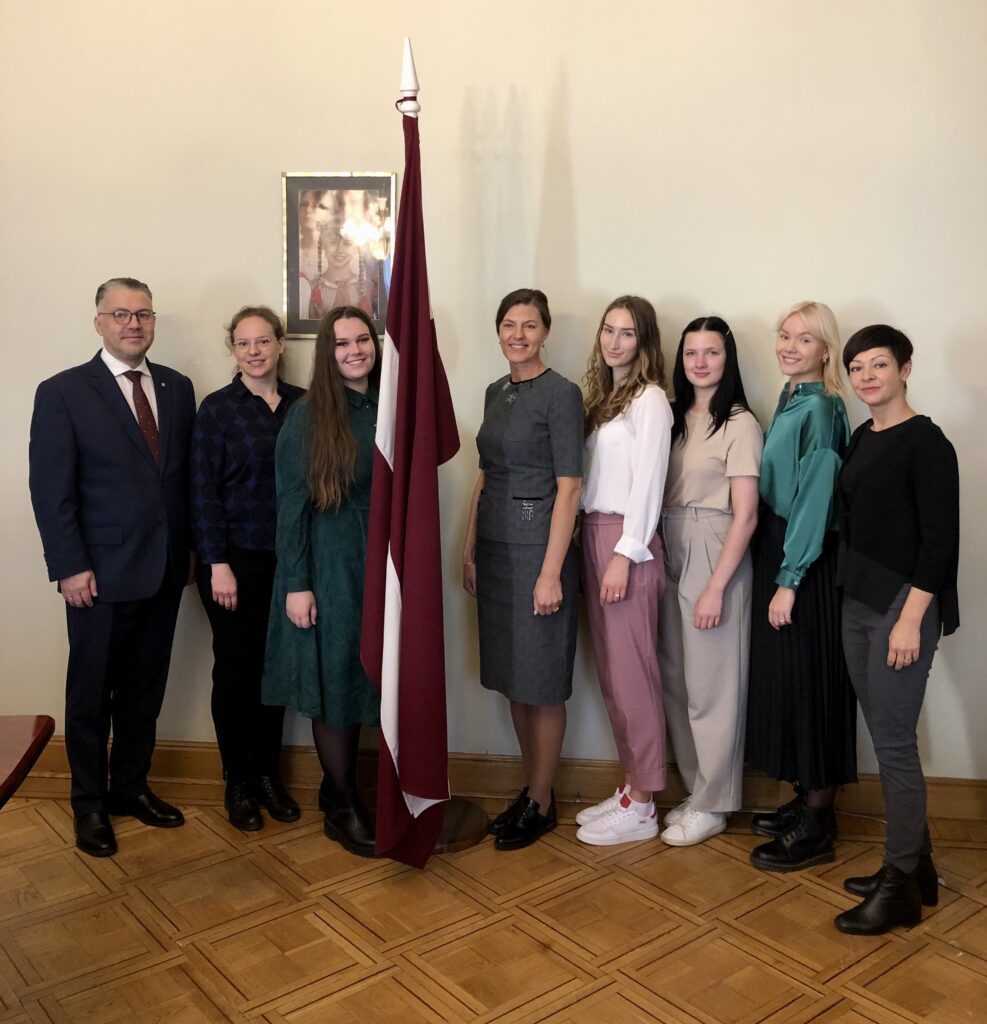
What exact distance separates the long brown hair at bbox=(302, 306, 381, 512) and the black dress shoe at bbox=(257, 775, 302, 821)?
3.23 feet

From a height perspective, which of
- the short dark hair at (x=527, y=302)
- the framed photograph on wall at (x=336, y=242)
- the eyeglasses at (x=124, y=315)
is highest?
the framed photograph on wall at (x=336, y=242)

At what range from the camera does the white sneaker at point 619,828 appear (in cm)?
295

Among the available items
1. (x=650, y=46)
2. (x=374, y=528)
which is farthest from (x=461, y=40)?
(x=374, y=528)

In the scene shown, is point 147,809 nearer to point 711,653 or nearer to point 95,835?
point 95,835

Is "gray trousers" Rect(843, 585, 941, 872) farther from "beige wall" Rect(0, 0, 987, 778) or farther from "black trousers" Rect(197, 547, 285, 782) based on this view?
"black trousers" Rect(197, 547, 285, 782)

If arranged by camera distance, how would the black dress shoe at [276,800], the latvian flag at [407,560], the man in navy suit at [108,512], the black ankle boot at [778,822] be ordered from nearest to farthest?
the latvian flag at [407,560] < the man in navy suit at [108,512] < the black ankle boot at [778,822] < the black dress shoe at [276,800]

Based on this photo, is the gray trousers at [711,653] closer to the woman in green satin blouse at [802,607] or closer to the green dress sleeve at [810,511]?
the woman in green satin blouse at [802,607]

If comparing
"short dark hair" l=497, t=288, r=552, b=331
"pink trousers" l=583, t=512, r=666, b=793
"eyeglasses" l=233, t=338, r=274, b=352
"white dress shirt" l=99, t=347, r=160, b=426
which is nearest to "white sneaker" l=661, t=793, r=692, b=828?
"pink trousers" l=583, t=512, r=666, b=793

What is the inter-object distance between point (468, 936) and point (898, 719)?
119 centimetres

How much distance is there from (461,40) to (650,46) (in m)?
0.58

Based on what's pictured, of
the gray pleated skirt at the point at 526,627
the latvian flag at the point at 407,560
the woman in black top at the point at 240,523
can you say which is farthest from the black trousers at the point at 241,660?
the gray pleated skirt at the point at 526,627

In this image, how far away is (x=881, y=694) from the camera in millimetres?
2457

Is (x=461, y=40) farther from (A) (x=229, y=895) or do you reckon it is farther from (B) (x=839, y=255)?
(A) (x=229, y=895)

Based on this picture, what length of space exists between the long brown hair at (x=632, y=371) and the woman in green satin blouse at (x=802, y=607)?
0.35 metres
